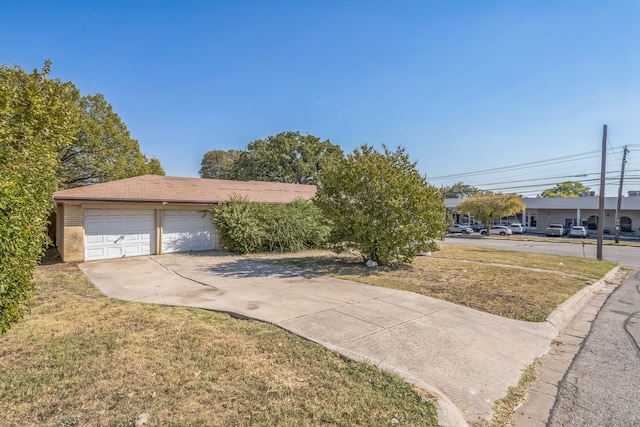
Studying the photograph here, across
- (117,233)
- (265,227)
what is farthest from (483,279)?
(117,233)

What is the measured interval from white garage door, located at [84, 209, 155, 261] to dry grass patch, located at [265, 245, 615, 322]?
5.57 m

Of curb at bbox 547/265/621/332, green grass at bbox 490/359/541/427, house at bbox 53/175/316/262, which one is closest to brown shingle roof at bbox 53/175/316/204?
house at bbox 53/175/316/262

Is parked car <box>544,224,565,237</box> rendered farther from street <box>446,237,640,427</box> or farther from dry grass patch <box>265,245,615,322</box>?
street <box>446,237,640,427</box>

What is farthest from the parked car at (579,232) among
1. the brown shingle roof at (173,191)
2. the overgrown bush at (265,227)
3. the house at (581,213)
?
the overgrown bush at (265,227)

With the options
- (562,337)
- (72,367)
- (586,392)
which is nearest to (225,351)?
(72,367)

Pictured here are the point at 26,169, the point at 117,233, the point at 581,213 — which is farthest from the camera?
the point at 581,213

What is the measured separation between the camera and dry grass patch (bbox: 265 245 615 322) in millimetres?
7242

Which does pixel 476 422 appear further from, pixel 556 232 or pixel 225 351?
pixel 556 232

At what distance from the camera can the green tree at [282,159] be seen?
3584 cm

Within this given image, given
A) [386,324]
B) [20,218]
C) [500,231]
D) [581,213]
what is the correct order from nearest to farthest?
[20,218]
[386,324]
[500,231]
[581,213]

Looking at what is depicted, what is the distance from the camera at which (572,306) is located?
7457 millimetres

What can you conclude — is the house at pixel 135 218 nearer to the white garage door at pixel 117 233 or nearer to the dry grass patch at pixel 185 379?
the white garage door at pixel 117 233

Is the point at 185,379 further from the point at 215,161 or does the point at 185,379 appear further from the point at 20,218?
the point at 215,161

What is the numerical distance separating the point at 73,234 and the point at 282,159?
25.1 m
